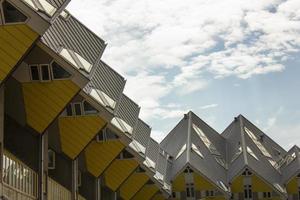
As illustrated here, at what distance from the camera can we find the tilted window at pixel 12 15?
59.2 feet

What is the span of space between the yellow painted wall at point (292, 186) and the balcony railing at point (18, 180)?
4906cm

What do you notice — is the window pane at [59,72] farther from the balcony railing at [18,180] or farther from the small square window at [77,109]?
the small square window at [77,109]

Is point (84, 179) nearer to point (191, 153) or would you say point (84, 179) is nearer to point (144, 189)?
point (144, 189)

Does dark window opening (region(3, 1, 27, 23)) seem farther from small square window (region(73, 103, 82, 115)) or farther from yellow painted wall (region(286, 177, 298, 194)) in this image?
yellow painted wall (region(286, 177, 298, 194))

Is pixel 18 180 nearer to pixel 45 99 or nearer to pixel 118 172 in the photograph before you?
pixel 45 99

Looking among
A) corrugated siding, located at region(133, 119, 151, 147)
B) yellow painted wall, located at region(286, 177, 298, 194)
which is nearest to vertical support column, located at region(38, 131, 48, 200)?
corrugated siding, located at region(133, 119, 151, 147)

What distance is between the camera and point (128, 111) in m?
43.2

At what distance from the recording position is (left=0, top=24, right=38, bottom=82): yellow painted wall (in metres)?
18.2

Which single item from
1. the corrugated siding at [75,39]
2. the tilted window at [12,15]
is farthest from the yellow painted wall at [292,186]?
the tilted window at [12,15]

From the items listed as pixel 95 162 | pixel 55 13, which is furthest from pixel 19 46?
pixel 95 162

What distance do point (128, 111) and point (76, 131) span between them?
13052 mm

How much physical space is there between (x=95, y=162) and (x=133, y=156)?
686 cm

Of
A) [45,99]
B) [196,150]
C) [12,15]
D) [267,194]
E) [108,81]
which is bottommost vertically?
[45,99]

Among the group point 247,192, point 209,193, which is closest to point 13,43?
point 209,193
